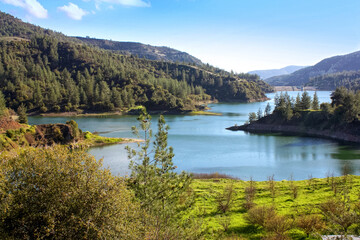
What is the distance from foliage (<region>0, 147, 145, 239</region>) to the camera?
9547mm

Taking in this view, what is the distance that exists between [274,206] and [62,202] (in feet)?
55.3

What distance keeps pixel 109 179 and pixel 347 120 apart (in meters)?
72.0

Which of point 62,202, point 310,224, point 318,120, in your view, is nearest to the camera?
point 62,202

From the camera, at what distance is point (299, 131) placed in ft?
250

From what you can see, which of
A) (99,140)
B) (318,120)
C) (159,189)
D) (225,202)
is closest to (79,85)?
(99,140)

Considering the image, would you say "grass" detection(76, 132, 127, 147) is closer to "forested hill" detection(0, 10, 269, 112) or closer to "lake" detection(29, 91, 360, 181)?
"lake" detection(29, 91, 360, 181)

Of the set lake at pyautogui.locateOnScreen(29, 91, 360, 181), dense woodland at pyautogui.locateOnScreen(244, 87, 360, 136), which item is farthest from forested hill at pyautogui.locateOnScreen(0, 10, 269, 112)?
lake at pyautogui.locateOnScreen(29, 91, 360, 181)


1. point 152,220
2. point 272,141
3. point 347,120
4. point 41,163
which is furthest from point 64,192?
point 347,120

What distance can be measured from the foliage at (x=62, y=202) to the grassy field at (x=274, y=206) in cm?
505

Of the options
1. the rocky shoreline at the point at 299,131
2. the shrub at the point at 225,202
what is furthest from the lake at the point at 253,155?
the shrub at the point at 225,202

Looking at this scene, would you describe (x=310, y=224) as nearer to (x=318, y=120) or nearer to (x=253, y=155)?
(x=253, y=155)

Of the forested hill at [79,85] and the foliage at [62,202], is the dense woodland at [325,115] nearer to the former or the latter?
the forested hill at [79,85]

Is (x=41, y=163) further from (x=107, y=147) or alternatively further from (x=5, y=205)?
(x=107, y=147)

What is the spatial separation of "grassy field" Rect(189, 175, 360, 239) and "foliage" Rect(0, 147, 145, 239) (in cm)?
505
